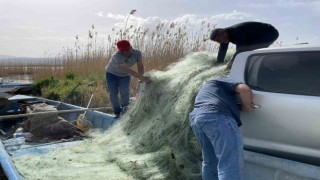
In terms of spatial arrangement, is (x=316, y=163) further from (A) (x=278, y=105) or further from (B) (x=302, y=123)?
(A) (x=278, y=105)

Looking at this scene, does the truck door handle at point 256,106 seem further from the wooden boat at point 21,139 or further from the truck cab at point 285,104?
the wooden boat at point 21,139

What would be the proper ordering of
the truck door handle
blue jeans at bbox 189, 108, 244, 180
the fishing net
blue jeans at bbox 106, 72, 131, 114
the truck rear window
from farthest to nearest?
blue jeans at bbox 106, 72, 131, 114
the fishing net
the truck door handle
the truck rear window
blue jeans at bbox 189, 108, 244, 180

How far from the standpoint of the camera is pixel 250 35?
4820 mm

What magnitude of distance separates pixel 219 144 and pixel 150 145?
177 centimetres

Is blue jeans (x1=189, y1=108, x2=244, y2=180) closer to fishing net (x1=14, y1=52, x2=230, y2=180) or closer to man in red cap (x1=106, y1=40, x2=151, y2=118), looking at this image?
fishing net (x1=14, y1=52, x2=230, y2=180)

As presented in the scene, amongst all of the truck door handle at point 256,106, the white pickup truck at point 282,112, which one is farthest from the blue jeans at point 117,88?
the truck door handle at point 256,106

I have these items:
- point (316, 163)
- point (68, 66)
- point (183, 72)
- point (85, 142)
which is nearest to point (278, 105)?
point (316, 163)

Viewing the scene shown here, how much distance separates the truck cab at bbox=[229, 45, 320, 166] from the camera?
10.0ft

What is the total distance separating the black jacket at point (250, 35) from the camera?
4.77 m

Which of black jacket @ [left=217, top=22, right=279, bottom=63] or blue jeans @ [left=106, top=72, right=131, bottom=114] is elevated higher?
black jacket @ [left=217, top=22, right=279, bottom=63]

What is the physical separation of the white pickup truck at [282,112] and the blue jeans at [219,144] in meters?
0.16

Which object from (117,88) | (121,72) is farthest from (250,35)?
(117,88)

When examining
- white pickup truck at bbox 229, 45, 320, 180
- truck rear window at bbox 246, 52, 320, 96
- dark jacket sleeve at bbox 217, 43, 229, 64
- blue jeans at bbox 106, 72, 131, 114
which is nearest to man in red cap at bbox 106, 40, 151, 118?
blue jeans at bbox 106, 72, 131, 114

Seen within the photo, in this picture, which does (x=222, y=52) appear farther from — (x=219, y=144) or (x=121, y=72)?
(x=121, y=72)
